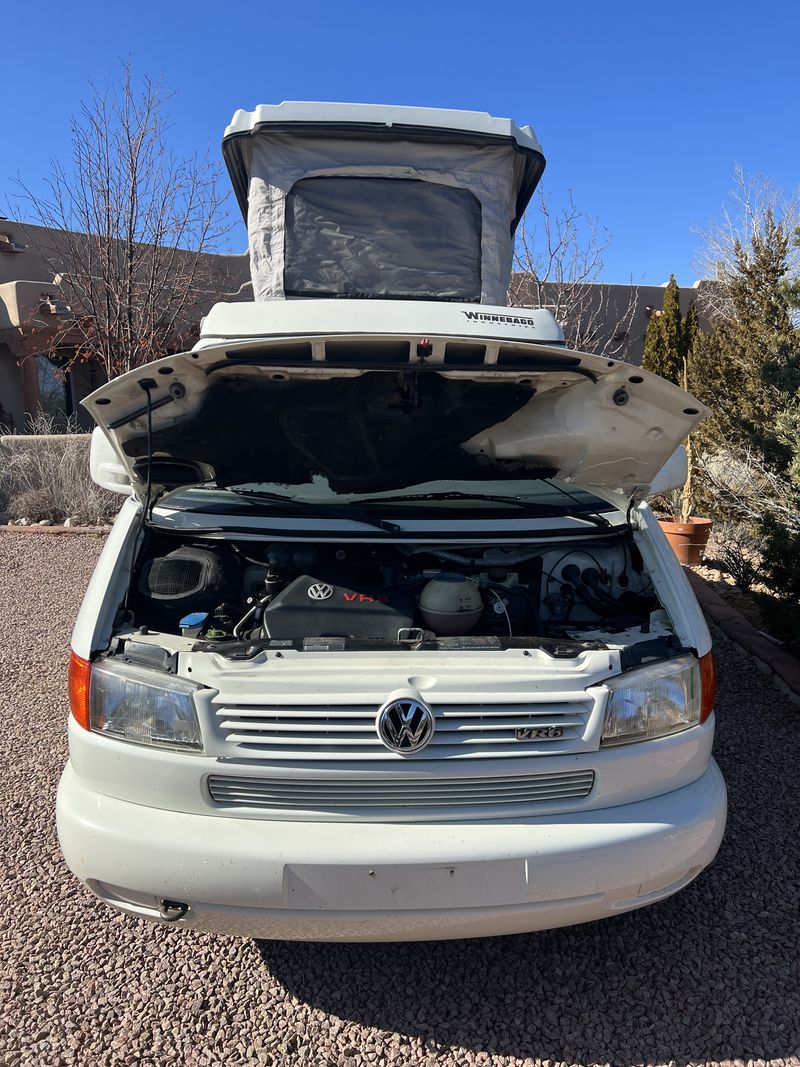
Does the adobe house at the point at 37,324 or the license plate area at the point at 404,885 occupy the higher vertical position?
the adobe house at the point at 37,324

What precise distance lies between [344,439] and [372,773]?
Result: 1.53 meters

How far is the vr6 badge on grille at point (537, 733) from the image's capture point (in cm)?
213

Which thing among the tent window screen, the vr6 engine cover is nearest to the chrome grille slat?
the vr6 engine cover

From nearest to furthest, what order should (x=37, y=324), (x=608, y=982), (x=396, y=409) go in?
(x=608, y=982), (x=396, y=409), (x=37, y=324)

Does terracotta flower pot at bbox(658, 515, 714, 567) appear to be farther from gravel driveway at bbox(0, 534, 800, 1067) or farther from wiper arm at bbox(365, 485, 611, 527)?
gravel driveway at bbox(0, 534, 800, 1067)

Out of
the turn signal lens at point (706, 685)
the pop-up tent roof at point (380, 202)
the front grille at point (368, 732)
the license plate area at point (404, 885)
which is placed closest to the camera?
the license plate area at point (404, 885)

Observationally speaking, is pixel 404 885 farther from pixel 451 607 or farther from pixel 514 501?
pixel 514 501

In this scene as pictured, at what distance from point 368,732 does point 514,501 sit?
1467 mm

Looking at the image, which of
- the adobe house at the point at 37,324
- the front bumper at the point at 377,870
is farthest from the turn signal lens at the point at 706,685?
the adobe house at the point at 37,324

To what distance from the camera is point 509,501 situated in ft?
10.6

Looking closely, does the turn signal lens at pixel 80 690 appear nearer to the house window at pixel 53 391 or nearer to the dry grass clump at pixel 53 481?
the dry grass clump at pixel 53 481

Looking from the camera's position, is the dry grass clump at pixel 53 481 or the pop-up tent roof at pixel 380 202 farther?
the dry grass clump at pixel 53 481

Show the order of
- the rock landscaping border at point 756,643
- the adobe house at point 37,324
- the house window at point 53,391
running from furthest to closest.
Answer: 1. the house window at point 53,391
2. the adobe house at point 37,324
3. the rock landscaping border at point 756,643

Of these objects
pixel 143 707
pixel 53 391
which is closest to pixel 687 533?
pixel 143 707
